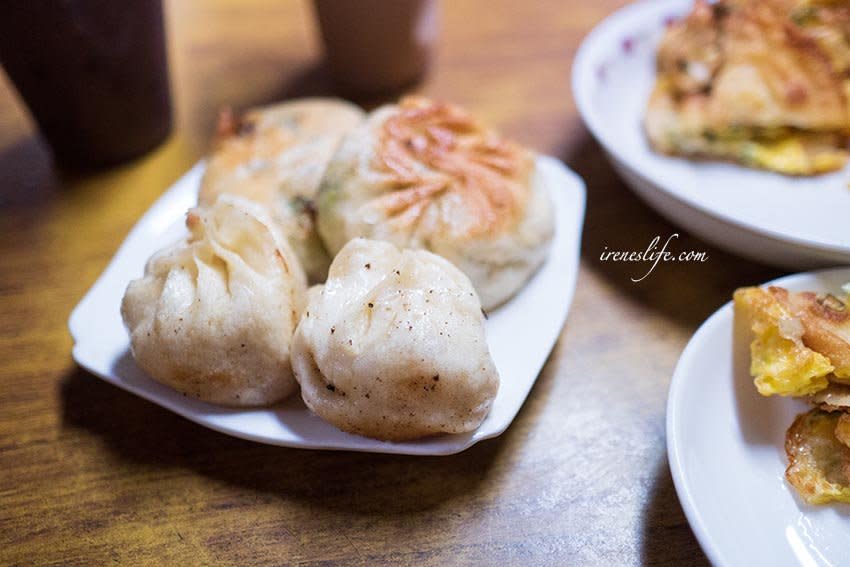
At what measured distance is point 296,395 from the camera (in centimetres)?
89

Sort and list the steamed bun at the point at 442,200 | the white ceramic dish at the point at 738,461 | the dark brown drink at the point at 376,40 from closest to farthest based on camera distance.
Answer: the white ceramic dish at the point at 738,461
the steamed bun at the point at 442,200
the dark brown drink at the point at 376,40

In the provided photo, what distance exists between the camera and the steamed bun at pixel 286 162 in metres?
1.02

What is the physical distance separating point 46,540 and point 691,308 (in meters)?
0.93

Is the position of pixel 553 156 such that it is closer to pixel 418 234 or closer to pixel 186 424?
pixel 418 234

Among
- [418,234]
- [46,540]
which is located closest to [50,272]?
[46,540]

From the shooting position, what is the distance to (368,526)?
2.74 ft

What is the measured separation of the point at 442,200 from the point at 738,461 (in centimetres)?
50

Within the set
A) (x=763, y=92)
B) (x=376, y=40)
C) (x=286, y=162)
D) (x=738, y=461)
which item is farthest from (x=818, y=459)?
(x=376, y=40)

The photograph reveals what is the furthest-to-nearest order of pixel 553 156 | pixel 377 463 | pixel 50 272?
pixel 553 156 → pixel 50 272 → pixel 377 463

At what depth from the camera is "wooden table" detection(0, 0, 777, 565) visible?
2.71 ft

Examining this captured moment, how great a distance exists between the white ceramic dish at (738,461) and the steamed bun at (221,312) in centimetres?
47

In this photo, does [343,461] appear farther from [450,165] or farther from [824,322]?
[824,322]

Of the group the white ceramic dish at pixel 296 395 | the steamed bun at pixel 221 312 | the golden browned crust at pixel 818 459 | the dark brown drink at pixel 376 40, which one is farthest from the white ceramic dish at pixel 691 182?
the steamed bun at pixel 221 312

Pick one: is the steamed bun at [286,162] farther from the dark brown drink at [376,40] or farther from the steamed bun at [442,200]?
the dark brown drink at [376,40]
